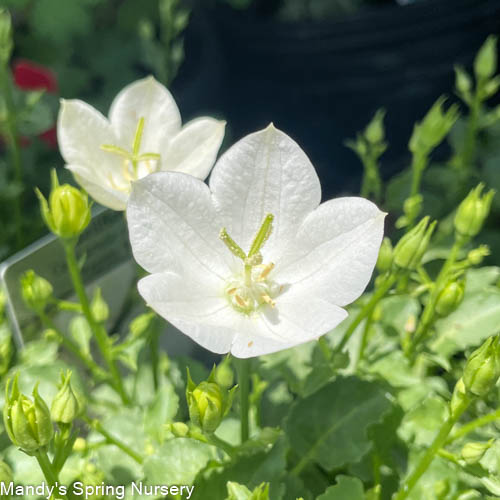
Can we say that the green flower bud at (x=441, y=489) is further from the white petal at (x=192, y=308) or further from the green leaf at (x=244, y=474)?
the white petal at (x=192, y=308)

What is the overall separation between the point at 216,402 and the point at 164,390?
0.60 ft

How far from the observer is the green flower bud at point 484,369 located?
1.92ft

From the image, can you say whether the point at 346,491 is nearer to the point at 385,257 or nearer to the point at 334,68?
the point at 385,257

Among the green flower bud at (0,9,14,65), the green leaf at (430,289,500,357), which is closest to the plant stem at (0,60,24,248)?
the green flower bud at (0,9,14,65)

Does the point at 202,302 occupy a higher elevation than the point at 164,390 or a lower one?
higher

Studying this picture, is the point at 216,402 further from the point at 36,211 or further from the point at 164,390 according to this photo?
the point at 36,211

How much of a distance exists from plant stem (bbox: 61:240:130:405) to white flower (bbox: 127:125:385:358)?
12 cm

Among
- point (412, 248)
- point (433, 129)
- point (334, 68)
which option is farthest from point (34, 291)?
point (334, 68)

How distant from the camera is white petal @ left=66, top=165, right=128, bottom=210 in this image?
73cm

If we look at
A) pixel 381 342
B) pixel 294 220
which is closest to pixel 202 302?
pixel 294 220

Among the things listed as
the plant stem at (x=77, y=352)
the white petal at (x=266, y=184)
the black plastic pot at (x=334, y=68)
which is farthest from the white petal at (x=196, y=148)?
the black plastic pot at (x=334, y=68)

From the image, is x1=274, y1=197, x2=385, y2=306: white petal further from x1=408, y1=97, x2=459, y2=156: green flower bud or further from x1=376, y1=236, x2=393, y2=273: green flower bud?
x1=408, y1=97, x2=459, y2=156: green flower bud

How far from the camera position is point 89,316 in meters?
0.75

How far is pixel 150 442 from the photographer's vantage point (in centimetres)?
78
